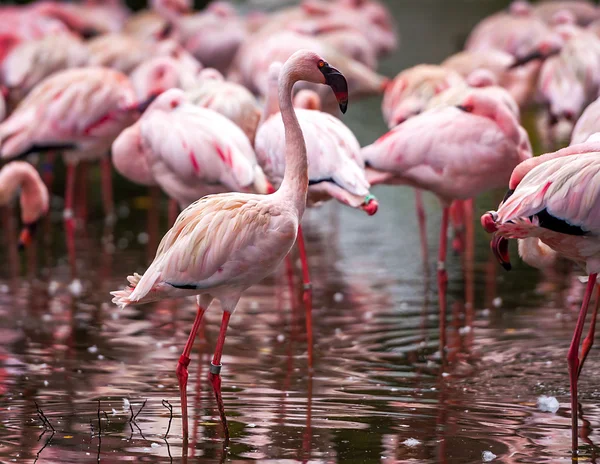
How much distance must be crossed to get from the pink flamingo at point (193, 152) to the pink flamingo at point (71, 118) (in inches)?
68.9

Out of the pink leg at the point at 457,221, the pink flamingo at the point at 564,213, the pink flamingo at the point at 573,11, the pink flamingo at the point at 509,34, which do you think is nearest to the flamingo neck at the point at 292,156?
the pink flamingo at the point at 564,213

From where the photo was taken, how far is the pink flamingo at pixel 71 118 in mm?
9180

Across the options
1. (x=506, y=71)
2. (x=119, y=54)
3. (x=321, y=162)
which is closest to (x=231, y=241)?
(x=321, y=162)

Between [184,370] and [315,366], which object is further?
[315,366]

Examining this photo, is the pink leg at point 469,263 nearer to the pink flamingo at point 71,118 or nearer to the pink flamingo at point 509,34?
the pink flamingo at point 71,118

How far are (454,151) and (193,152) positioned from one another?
1504 millimetres

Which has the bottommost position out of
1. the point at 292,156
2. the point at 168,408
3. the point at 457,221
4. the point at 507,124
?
the point at 457,221

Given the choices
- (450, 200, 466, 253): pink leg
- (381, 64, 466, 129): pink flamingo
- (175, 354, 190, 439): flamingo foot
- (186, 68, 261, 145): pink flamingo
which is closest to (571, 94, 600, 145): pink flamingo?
(450, 200, 466, 253): pink leg

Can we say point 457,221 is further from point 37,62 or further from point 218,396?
point 37,62

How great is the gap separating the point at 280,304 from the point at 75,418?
8.52ft

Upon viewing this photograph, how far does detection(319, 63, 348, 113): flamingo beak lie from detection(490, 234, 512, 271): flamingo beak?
Result: 0.85 m

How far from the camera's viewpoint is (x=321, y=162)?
6418 millimetres

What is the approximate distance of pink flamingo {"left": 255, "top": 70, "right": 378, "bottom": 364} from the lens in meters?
6.28

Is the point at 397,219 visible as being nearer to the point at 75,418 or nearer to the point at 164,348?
the point at 164,348
